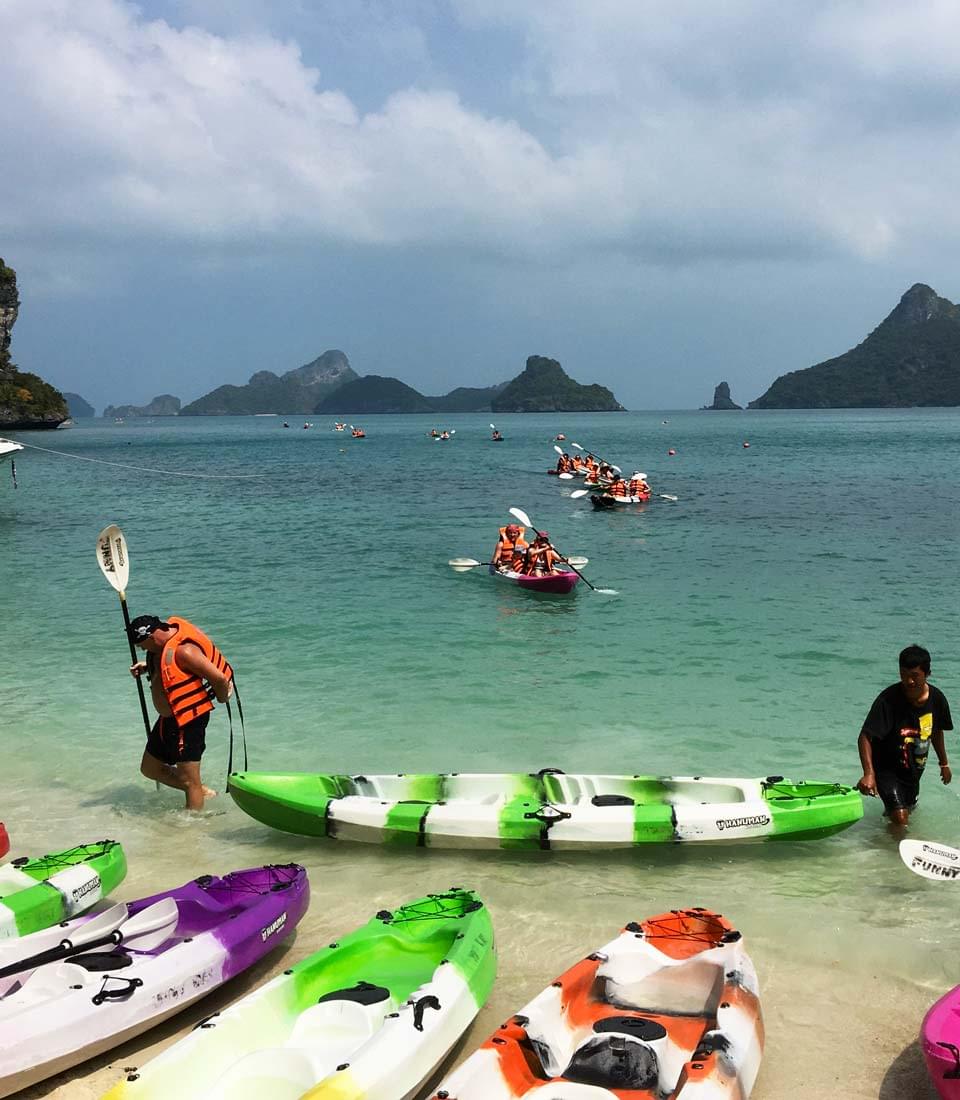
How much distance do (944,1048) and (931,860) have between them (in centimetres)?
241

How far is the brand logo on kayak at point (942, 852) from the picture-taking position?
6.57 metres

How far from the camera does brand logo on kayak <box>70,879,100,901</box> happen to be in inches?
253

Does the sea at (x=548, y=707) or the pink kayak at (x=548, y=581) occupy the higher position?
the pink kayak at (x=548, y=581)

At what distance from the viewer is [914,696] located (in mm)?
7227

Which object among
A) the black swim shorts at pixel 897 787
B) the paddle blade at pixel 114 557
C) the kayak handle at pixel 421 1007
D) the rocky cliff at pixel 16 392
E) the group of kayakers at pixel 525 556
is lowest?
the kayak handle at pixel 421 1007

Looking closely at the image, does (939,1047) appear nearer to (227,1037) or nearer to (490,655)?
(227,1037)

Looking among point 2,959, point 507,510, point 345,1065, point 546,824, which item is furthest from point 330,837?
point 507,510

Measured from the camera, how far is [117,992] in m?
5.11

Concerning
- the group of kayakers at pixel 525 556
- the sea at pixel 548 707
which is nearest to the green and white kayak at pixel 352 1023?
the sea at pixel 548 707

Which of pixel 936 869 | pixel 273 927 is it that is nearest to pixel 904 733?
pixel 936 869

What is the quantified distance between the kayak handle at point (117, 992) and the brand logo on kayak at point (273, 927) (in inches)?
33.6

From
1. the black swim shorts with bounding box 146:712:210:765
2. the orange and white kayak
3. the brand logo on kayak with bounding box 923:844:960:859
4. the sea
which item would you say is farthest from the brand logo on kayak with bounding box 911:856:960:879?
the black swim shorts with bounding box 146:712:210:765

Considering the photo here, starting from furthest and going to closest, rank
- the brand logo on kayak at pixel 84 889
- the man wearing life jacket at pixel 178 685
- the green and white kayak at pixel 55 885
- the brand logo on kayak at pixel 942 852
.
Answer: the man wearing life jacket at pixel 178 685 → the brand logo on kayak at pixel 942 852 → the brand logo on kayak at pixel 84 889 → the green and white kayak at pixel 55 885

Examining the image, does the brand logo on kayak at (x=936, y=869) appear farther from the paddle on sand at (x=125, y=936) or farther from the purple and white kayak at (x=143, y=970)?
the paddle on sand at (x=125, y=936)
